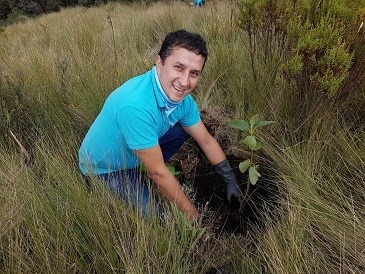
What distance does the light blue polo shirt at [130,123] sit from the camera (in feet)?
6.97

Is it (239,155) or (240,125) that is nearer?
(240,125)

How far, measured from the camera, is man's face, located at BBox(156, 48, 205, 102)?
6.89 ft

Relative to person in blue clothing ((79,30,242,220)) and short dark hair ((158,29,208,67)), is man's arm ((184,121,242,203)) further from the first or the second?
short dark hair ((158,29,208,67))

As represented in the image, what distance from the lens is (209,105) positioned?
3.38 metres

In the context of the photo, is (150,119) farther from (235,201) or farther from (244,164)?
(235,201)

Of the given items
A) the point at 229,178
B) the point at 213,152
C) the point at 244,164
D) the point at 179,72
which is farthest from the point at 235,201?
the point at 179,72

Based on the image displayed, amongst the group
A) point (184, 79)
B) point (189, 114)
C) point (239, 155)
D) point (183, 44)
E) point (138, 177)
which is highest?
point (183, 44)

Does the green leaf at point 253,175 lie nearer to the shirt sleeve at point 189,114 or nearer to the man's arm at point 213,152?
the man's arm at point 213,152

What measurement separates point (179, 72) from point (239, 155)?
1.00 metres

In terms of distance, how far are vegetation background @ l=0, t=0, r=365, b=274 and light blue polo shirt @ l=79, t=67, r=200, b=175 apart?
187 mm

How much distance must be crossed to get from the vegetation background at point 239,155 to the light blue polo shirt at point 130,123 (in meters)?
0.19

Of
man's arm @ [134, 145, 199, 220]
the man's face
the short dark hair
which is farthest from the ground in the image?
the short dark hair

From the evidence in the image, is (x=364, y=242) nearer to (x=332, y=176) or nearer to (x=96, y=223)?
(x=332, y=176)

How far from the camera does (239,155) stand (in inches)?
114
